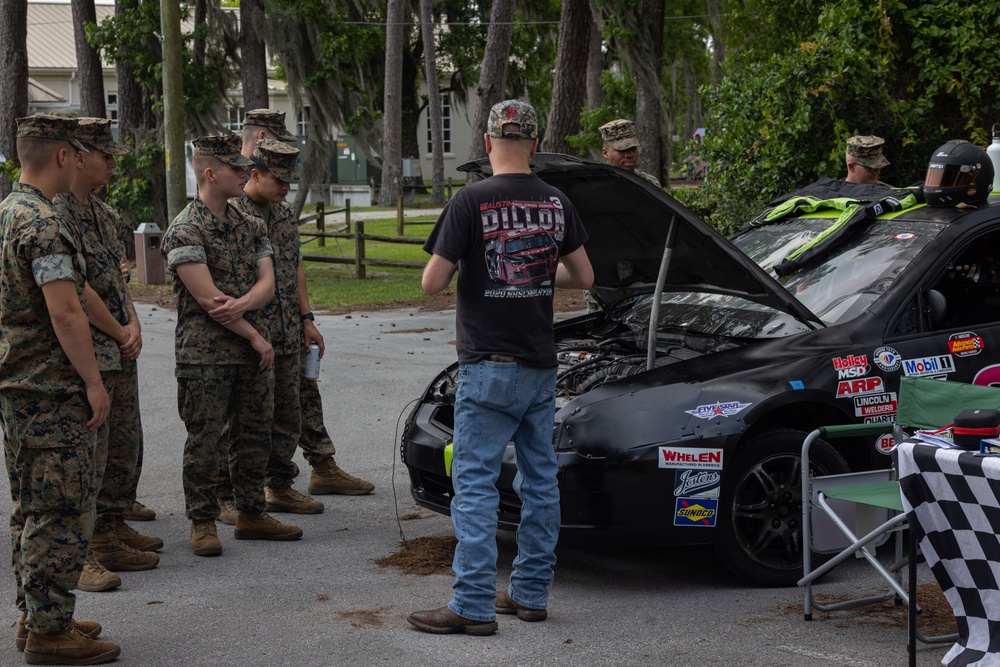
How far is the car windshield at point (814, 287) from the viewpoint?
553 centimetres

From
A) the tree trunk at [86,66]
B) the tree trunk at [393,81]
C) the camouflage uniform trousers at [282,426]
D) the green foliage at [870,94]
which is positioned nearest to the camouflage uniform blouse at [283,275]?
the camouflage uniform trousers at [282,426]

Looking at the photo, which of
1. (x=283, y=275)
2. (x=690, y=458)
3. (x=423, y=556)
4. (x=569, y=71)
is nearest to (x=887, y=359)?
(x=690, y=458)

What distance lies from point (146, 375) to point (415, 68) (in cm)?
3200

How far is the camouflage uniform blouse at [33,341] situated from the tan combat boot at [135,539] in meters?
1.40

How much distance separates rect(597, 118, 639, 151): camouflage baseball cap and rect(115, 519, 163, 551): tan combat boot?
4.13 m

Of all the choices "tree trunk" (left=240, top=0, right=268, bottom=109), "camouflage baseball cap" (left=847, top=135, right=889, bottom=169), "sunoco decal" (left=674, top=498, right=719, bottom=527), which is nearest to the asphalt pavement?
"sunoco decal" (left=674, top=498, right=719, bottom=527)

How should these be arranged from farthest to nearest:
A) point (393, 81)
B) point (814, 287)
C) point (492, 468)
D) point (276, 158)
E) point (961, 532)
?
point (393, 81) < point (276, 158) < point (814, 287) < point (492, 468) < point (961, 532)

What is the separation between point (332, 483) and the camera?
22.6 feet

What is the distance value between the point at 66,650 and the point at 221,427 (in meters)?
1.68

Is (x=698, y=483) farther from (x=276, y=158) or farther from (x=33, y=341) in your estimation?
(x=276, y=158)

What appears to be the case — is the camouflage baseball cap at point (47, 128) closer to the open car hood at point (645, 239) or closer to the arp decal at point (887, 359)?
the open car hood at point (645, 239)

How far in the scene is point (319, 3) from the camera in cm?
2458

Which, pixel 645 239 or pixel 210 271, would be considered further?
pixel 645 239

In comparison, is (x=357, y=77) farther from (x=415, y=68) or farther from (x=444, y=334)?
(x=444, y=334)
